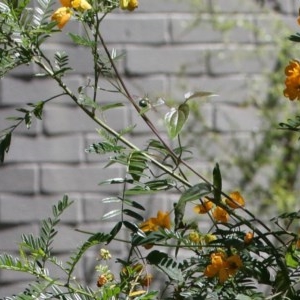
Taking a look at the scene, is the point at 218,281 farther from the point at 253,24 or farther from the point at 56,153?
the point at 253,24

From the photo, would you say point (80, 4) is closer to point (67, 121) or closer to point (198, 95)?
point (198, 95)

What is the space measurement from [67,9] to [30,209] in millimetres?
1492

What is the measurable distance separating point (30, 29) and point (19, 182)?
4.80ft

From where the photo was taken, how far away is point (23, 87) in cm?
257

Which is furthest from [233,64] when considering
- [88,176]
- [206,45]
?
[88,176]

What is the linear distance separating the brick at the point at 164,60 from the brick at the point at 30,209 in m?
0.41

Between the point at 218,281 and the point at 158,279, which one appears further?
the point at 158,279

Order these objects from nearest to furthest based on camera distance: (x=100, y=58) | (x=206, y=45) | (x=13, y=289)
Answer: (x=100, y=58) < (x=13, y=289) < (x=206, y=45)

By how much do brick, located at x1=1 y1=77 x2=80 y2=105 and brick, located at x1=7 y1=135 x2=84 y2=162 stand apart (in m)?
0.10

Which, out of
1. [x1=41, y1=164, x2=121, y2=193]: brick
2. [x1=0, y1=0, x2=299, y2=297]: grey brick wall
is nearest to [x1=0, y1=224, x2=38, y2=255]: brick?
[x1=0, y1=0, x2=299, y2=297]: grey brick wall

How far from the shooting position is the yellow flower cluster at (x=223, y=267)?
1.04m

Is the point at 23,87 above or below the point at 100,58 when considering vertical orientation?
below

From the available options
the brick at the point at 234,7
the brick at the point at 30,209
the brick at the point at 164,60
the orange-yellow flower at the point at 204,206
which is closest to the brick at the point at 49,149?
the brick at the point at 30,209

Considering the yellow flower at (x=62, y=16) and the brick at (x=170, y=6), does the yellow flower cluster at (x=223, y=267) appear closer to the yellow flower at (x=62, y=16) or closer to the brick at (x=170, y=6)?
the yellow flower at (x=62, y=16)
